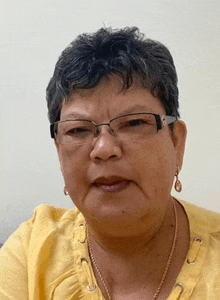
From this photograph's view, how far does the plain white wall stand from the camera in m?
1.59

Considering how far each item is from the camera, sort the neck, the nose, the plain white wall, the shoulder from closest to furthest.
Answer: the nose → the neck → the shoulder → the plain white wall

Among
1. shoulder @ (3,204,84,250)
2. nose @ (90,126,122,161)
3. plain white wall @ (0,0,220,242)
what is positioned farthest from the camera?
plain white wall @ (0,0,220,242)

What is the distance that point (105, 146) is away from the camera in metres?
0.84

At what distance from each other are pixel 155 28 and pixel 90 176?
1023 mm

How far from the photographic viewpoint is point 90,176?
34.6 inches

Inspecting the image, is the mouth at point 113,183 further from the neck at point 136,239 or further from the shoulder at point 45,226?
the shoulder at point 45,226

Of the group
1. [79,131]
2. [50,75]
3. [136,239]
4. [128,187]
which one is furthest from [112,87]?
[50,75]

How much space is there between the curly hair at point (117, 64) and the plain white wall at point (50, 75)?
2.18 feet

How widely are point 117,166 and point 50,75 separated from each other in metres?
1.10

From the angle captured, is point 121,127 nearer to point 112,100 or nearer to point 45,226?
point 112,100

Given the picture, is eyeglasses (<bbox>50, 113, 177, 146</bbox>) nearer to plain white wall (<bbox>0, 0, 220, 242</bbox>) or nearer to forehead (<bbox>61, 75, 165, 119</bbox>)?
forehead (<bbox>61, 75, 165, 119</bbox>)

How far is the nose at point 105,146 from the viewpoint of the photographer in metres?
0.84

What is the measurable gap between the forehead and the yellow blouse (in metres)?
0.40

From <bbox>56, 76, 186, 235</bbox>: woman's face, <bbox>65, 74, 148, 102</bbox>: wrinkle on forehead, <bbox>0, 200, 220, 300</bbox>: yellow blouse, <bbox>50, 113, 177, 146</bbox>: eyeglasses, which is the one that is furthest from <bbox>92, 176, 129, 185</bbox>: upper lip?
<bbox>0, 200, 220, 300</bbox>: yellow blouse
